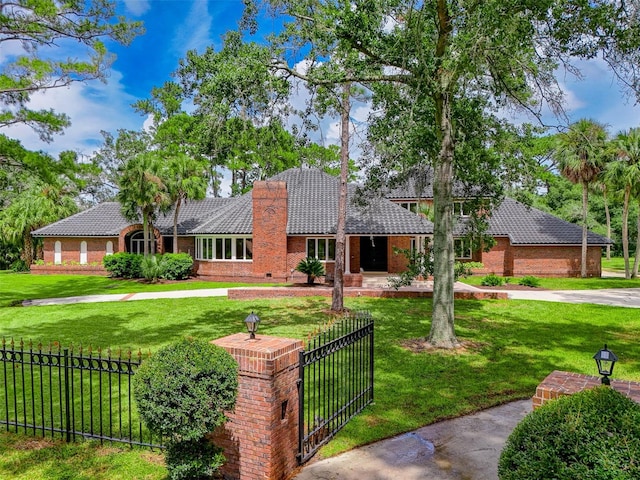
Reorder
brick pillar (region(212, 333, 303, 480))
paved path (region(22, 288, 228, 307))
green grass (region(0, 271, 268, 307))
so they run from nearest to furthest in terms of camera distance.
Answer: brick pillar (region(212, 333, 303, 480)) < paved path (region(22, 288, 228, 307)) < green grass (region(0, 271, 268, 307))

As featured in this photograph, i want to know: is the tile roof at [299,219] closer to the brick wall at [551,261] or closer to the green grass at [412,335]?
the brick wall at [551,261]

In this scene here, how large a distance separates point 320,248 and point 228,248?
586 centimetres

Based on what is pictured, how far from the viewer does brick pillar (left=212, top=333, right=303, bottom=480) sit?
4.85m

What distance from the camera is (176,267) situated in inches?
1065

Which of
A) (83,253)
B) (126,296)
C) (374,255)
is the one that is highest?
(83,253)

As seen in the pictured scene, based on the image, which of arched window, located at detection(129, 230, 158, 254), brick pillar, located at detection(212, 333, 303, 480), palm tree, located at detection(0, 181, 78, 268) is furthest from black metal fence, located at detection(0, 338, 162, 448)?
palm tree, located at detection(0, 181, 78, 268)

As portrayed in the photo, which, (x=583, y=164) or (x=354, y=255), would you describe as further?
(x=583, y=164)

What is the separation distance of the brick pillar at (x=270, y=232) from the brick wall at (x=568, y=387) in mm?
21452

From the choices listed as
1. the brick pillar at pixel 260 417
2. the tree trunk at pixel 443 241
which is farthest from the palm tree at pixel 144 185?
the brick pillar at pixel 260 417

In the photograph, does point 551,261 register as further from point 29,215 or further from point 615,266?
point 29,215

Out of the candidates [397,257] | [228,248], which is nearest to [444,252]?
[397,257]

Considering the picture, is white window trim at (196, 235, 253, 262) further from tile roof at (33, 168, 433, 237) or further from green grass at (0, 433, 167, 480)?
green grass at (0, 433, 167, 480)

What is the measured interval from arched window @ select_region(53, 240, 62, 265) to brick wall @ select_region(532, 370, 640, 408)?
119 feet

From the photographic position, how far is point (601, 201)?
49625mm
